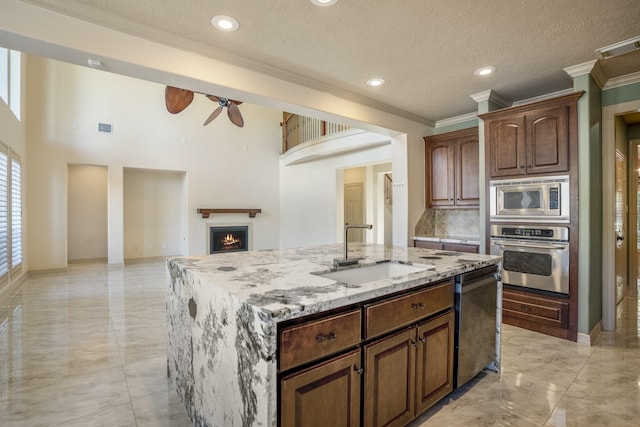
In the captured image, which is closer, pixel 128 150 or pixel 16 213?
pixel 16 213

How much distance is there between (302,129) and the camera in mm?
7965

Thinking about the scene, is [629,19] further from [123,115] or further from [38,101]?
[38,101]

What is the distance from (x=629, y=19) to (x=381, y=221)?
5953 millimetres

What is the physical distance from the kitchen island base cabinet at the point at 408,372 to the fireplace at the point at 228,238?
707 cm

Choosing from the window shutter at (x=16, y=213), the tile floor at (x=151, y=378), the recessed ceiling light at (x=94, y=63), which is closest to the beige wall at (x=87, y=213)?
the window shutter at (x=16, y=213)

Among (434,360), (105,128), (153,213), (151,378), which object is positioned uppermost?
(105,128)

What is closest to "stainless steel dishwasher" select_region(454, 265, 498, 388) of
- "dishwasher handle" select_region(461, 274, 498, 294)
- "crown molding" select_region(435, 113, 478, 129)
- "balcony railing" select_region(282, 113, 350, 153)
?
"dishwasher handle" select_region(461, 274, 498, 294)

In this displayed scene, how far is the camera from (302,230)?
332 inches

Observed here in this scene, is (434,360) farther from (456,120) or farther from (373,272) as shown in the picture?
(456,120)

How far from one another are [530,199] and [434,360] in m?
2.30

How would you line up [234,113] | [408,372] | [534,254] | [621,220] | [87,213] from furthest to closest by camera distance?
[87,213] → [234,113] → [621,220] → [534,254] → [408,372]

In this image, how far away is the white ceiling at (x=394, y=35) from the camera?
213 cm

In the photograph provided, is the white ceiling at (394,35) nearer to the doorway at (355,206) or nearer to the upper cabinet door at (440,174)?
the upper cabinet door at (440,174)

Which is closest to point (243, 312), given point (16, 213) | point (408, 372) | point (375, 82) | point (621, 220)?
point (408, 372)
